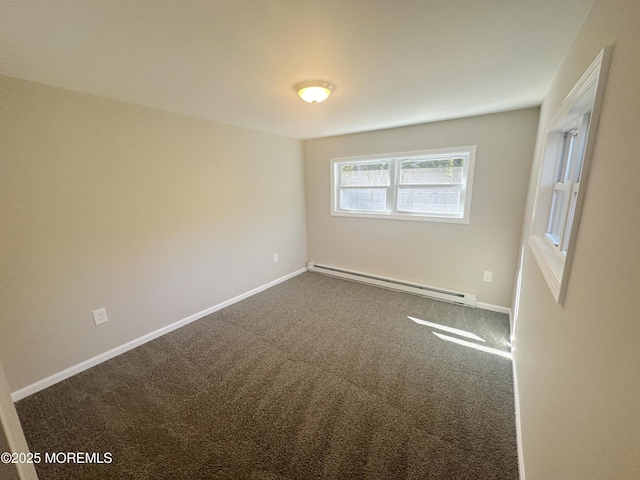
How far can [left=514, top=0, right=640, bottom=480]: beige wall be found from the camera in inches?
19.9

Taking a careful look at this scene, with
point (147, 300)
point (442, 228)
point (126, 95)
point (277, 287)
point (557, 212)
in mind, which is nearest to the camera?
point (557, 212)

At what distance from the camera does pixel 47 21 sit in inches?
42.4

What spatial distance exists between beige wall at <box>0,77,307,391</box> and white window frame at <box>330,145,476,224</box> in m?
1.30

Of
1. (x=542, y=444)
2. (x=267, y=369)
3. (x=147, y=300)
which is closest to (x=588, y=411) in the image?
(x=542, y=444)

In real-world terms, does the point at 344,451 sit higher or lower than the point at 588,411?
lower

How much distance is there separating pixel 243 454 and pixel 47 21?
2.31 meters

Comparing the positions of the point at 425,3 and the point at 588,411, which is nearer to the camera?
the point at 588,411

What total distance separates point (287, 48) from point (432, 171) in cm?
238

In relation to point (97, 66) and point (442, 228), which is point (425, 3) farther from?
point (442, 228)

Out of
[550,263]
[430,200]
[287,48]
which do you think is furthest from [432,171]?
[287,48]

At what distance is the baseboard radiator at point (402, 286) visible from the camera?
9.84 ft

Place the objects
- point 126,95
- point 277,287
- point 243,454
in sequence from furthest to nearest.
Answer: point 277,287, point 126,95, point 243,454

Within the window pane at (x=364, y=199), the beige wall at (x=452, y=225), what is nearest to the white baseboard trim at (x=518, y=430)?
the beige wall at (x=452, y=225)

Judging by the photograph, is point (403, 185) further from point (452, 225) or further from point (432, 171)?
point (452, 225)
